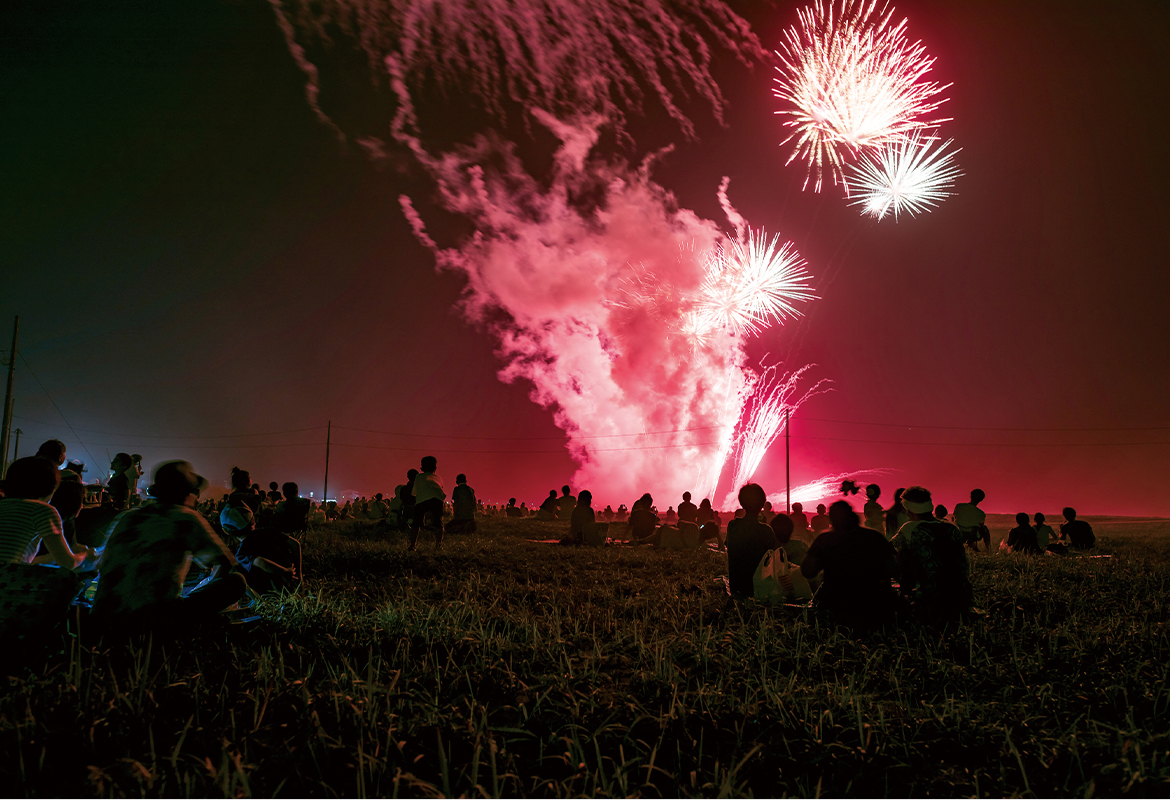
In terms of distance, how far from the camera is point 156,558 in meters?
4.23

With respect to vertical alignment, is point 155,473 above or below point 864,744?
above

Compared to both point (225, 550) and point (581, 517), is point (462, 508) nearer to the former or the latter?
point (581, 517)

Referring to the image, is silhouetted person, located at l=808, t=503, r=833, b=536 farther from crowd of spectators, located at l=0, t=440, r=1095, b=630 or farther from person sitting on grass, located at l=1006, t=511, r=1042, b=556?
crowd of spectators, located at l=0, t=440, r=1095, b=630

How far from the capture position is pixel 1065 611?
23.4ft

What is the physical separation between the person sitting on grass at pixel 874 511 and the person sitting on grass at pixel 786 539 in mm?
7256

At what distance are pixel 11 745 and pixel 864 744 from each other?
4.33 m

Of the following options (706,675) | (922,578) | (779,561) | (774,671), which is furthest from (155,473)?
(922,578)

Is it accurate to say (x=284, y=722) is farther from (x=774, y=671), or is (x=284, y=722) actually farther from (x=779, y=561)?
(x=779, y=561)

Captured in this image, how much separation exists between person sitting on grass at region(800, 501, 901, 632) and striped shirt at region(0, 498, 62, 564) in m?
6.72

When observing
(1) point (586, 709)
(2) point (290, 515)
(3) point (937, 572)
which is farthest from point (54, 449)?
(3) point (937, 572)

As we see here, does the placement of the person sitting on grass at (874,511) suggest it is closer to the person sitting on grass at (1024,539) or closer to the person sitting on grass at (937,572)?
the person sitting on grass at (1024,539)

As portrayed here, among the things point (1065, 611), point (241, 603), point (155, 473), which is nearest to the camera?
point (155, 473)

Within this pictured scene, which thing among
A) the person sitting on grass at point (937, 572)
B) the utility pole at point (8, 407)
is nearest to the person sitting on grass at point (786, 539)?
the person sitting on grass at point (937, 572)

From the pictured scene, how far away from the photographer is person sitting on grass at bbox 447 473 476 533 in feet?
53.8
